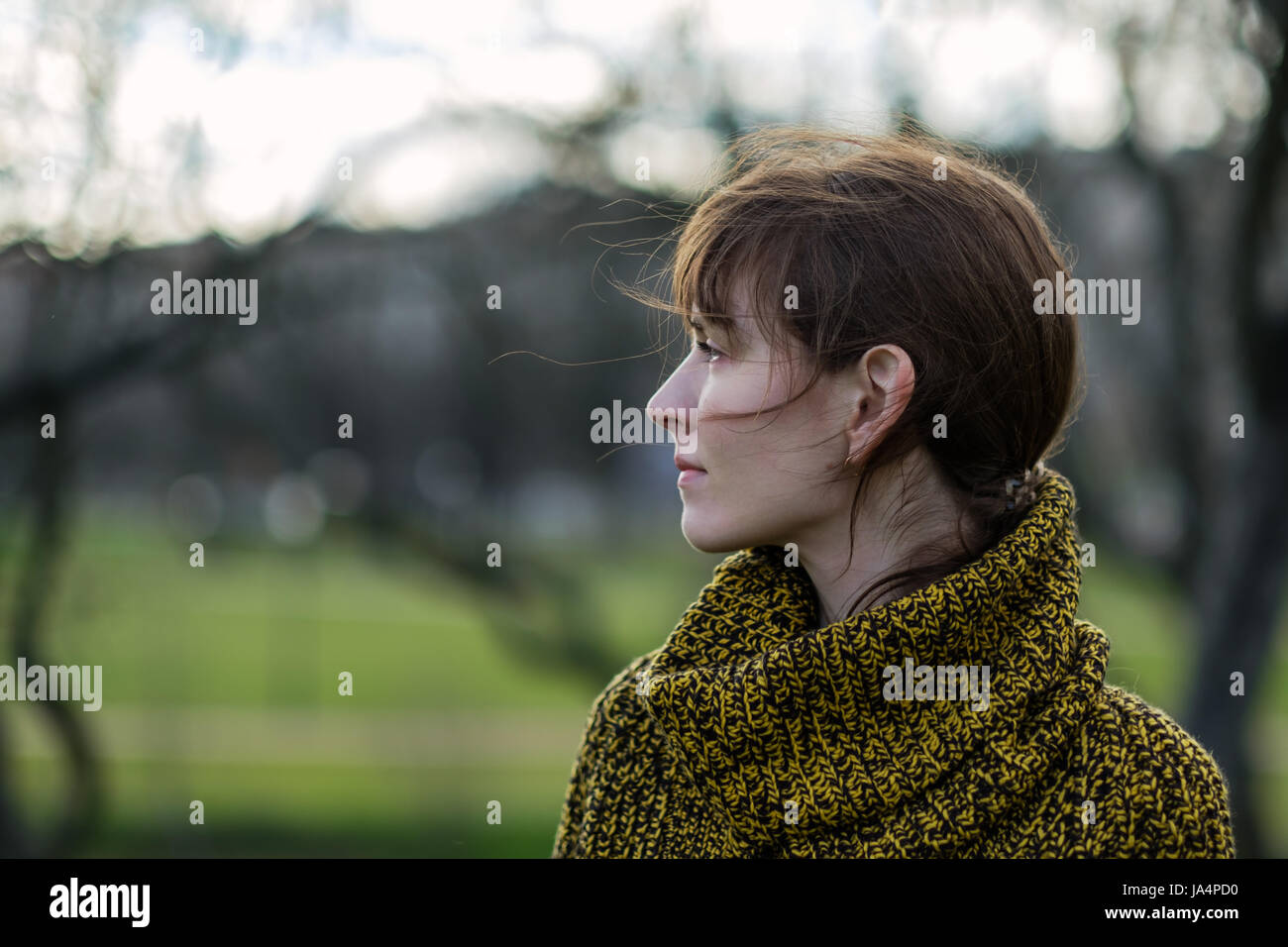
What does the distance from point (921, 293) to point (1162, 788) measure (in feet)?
2.40

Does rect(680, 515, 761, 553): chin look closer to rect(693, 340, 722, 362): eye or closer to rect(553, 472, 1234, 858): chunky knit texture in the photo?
rect(553, 472, 1234, 858): chunky knit texture

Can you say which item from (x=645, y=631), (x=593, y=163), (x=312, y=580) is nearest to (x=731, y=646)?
(x=593, y=163)

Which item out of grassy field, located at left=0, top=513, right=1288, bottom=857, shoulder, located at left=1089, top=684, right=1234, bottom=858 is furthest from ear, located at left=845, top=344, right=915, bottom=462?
grassy field, located at left=0, top=513, right=1288, bottom=857

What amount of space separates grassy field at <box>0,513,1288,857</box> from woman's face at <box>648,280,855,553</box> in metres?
2.22

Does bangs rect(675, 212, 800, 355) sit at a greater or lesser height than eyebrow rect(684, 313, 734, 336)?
greater

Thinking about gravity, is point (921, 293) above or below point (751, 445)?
above

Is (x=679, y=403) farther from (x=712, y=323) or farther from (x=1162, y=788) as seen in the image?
(x=1162, y=788)

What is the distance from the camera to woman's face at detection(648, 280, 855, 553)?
1580 millimetres

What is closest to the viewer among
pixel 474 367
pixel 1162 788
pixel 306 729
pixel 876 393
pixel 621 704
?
pixel 1162 788

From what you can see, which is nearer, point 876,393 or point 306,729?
point 876,393

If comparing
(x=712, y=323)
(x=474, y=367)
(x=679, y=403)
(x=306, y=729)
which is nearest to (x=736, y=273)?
(x=712, y=323)

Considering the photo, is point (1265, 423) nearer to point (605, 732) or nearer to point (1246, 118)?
point (1246, 118)

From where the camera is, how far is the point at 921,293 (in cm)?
154

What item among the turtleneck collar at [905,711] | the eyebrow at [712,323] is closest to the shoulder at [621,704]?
the turtleneck collar at [905,711]
